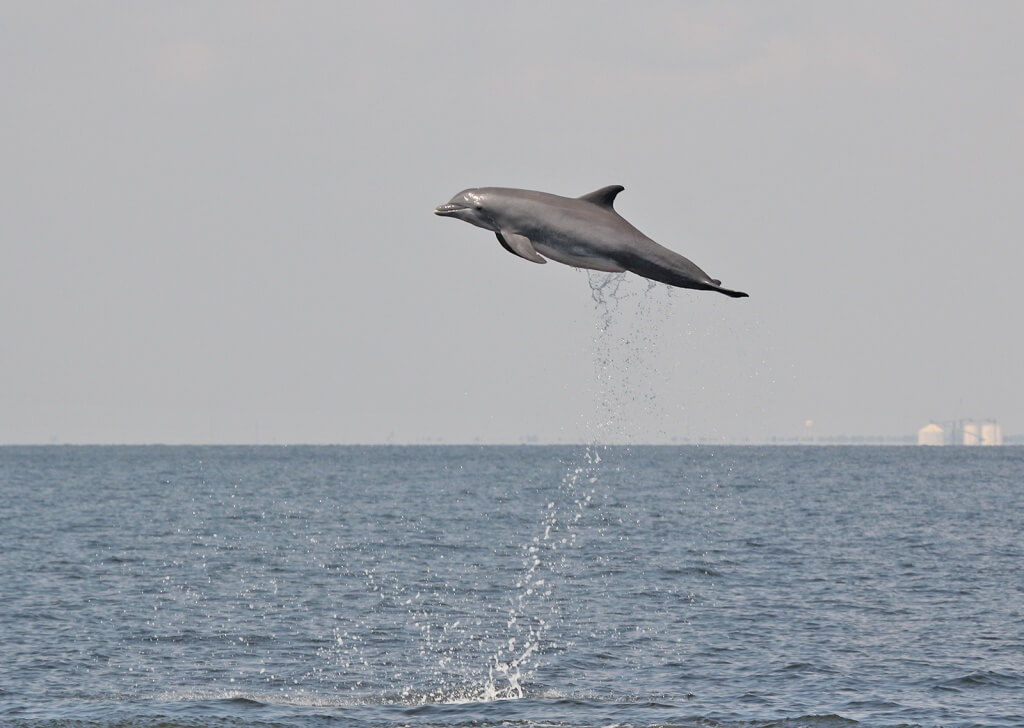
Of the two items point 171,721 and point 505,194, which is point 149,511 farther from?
point 505,194

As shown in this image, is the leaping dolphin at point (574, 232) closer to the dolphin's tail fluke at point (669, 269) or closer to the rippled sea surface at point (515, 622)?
the dolphin's tail fluke at point (669, 269)

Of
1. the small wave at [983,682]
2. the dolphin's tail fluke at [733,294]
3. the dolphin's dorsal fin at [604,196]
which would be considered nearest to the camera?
the dolphin's tail fluke at [733,294]

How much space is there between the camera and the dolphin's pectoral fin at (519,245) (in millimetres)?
15336

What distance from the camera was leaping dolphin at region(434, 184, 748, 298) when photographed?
49.3 feet

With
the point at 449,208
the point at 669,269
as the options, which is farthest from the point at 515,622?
the point at 669,269

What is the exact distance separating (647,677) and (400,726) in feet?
33.0

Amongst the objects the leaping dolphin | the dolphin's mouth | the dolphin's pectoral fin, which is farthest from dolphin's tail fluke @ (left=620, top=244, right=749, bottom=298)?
the dolphin's mouth

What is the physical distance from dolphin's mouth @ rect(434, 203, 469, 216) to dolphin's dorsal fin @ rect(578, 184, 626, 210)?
139cm

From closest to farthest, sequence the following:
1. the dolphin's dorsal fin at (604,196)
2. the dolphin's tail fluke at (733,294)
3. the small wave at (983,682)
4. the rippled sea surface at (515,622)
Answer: the dolphin's tail fluke at (733,294)
the dolphin's dorsal fin at (604,196)
the rippled sea surface at (515,622)
the small wave at (983,682)

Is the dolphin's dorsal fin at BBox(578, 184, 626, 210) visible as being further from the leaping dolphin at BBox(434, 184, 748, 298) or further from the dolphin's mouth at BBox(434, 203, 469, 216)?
the dolphin's mouth at BBox(434, 203, 469, 216)

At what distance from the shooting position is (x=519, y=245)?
51.1ft

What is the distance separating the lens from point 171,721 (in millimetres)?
38219

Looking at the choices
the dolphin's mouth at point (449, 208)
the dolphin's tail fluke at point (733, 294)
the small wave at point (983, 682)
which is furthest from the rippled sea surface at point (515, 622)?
the dolphin's tail fluke at point (733, 294)

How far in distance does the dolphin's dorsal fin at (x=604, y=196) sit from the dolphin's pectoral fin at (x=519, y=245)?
1.01m
